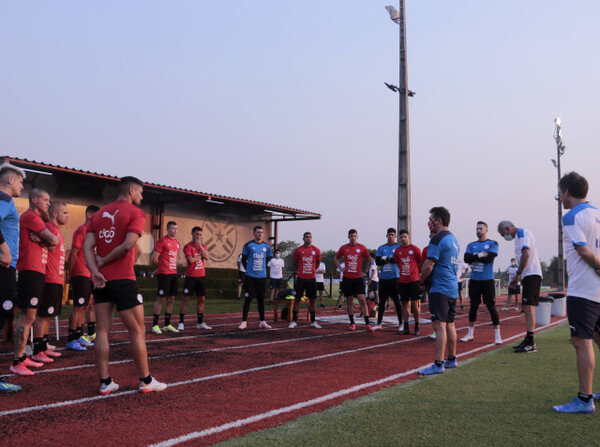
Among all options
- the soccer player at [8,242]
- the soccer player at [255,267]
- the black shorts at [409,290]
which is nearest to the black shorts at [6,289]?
the soccer player at [8,242]

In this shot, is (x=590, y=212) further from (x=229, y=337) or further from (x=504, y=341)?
(x=229, y=337)

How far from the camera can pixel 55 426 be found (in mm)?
3912

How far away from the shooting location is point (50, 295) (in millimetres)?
6738

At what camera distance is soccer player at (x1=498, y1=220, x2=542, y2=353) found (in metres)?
8.13

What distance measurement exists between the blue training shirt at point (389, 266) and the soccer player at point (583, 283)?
641cm

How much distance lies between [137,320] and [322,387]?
6.91 ft

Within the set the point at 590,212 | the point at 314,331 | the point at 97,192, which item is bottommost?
the point at 314,331

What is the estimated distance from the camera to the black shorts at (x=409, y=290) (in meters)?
10.5

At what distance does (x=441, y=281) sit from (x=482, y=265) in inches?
130

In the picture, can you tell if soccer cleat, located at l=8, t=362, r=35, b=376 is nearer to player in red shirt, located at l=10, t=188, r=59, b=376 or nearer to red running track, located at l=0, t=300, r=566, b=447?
player in red shirt, located at l=10, t=188, r=59, b=376

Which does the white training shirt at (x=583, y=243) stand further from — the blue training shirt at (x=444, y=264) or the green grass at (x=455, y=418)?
the blue training shirt at (x=444, y=264)

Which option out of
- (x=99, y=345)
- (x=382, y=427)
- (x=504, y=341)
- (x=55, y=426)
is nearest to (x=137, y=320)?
(x=99, y=345)

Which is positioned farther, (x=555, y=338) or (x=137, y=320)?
(x=555, y=338)

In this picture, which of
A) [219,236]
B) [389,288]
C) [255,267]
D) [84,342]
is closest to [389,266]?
[389,288]
